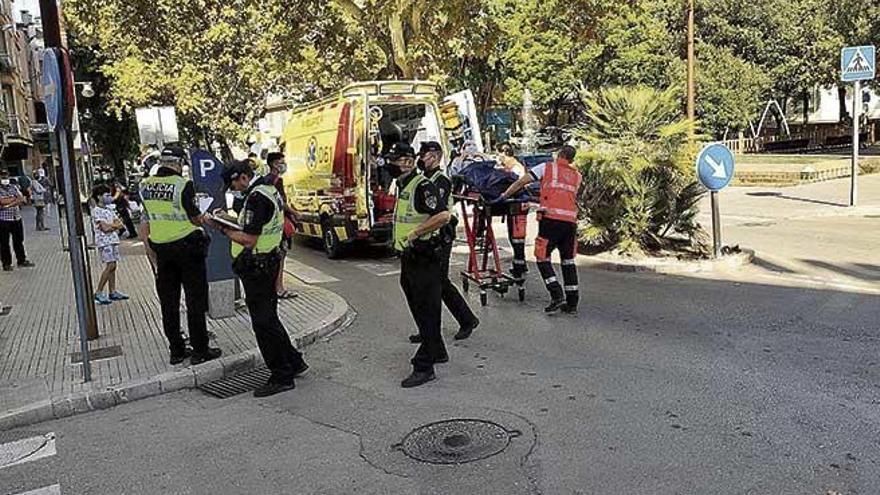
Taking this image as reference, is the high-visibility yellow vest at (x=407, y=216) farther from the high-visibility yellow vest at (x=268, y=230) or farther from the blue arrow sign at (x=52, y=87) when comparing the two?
the blue arrow sign at (x=52, y=87)

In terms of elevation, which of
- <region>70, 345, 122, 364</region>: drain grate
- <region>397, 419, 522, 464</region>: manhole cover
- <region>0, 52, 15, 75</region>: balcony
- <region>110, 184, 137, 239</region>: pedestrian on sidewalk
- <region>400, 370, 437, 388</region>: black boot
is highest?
<region>0, 52, 15, 75</region>: balcony

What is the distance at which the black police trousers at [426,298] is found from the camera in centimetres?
576

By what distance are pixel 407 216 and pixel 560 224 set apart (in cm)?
241

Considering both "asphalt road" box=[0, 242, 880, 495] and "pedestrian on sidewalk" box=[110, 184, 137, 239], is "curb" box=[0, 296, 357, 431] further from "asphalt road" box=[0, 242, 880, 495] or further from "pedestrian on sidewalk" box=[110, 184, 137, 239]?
"pedestrian on sidewalk" box=[110, 184, 137, 239]

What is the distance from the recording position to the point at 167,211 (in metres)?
6.21

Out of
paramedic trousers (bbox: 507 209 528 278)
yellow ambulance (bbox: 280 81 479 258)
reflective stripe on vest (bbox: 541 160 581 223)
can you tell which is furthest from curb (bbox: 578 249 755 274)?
yellow ambulance (bbox: 280 81 479 258)

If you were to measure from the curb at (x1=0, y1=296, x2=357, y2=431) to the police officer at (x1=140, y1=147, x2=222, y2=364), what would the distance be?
0.73ft

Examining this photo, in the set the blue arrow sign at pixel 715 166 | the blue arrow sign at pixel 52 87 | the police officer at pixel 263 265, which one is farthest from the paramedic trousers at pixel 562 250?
the blue arrow sign at pixel 52 87

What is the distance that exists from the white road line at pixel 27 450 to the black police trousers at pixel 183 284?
4.64ft

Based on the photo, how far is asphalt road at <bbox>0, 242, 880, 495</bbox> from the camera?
13.3ft

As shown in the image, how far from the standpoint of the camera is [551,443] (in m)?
4.43

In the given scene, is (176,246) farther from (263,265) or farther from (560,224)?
(560,224)

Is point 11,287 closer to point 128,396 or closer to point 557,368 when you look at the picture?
point 128,396

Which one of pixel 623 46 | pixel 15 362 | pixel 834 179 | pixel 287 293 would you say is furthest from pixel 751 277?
pixel 623 46
